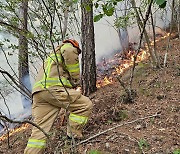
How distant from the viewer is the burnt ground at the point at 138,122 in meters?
4.02

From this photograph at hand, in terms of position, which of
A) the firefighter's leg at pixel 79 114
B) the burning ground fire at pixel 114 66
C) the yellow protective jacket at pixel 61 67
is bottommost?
the burning ground fire at pixel 114 66

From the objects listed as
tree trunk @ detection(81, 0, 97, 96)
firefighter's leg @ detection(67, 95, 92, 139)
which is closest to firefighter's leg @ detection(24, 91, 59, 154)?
firefighter's leg @ detection(67, 95, 92, 139)

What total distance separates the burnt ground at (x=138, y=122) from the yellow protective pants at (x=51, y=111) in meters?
0.23

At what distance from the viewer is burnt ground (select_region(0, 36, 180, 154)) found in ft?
13.2

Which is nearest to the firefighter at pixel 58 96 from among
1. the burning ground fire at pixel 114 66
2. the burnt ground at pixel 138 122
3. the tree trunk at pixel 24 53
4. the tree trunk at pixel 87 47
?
the burnt ground at pixel 138 122

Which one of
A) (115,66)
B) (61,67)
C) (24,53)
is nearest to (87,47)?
(24,53)

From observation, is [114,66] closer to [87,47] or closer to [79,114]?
[87,47]

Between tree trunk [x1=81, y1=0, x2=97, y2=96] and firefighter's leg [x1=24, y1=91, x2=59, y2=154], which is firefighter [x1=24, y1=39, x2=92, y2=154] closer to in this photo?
firefighter's leg [x1=24, y1=91, x2=59, y2=154]

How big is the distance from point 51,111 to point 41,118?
0.59 ft

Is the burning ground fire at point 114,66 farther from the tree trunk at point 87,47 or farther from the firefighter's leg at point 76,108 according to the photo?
the firefighter's leg at point 76,108

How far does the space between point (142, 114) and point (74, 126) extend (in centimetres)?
128

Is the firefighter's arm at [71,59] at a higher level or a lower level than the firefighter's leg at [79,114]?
higher

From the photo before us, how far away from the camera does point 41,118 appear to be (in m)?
4.45

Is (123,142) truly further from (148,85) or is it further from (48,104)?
(148,85)
